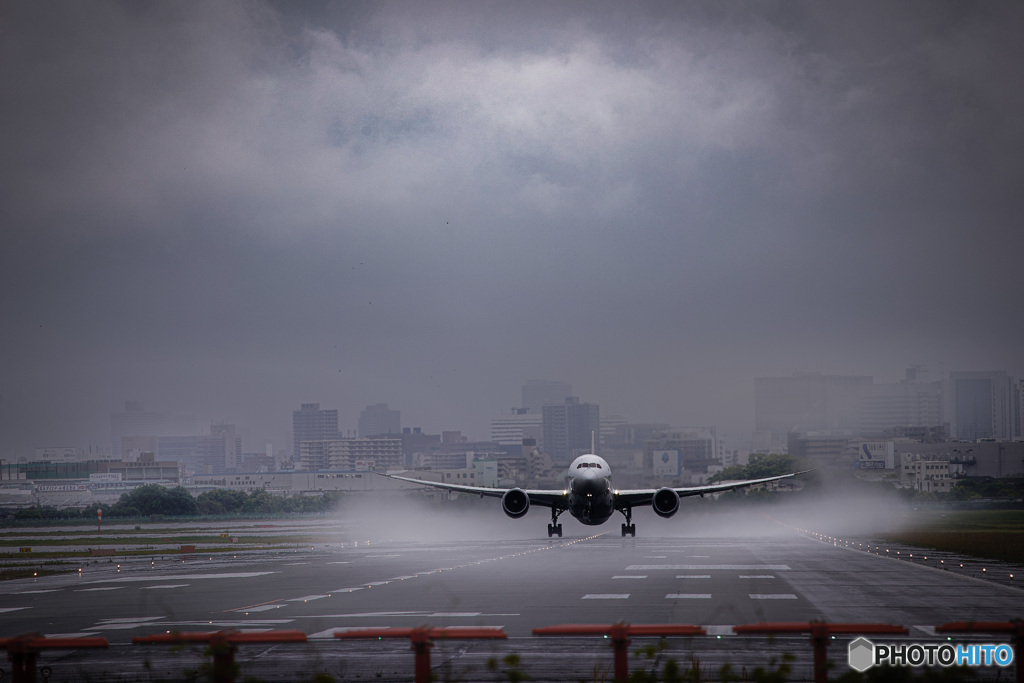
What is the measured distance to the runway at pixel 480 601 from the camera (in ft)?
76.3

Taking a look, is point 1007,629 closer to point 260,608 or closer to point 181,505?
point 260,608

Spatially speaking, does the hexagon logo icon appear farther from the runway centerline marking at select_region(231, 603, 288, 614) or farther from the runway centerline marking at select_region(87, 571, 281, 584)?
the runway centerline marking at select_region(87, 571, 281, 584)

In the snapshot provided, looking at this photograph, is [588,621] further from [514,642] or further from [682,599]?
[682,599]

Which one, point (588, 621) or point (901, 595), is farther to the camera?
point (901, 595)

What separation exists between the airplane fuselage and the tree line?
9558 centimetres

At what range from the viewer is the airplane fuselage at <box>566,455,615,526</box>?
2036 inches

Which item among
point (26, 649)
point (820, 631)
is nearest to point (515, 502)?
point (26, 649)

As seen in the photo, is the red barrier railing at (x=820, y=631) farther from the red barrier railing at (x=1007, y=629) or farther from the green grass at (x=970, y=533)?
the green grass at (x=970, y=533)

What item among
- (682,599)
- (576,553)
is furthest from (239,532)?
(682,599)

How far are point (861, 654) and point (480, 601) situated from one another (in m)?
22.0

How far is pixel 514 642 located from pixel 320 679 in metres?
13.5

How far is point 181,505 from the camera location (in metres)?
155

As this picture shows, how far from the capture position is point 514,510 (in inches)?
2208

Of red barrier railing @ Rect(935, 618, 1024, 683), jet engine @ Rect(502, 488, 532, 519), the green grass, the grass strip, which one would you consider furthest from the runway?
the green grass
